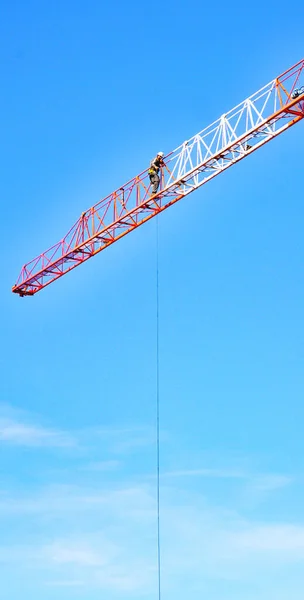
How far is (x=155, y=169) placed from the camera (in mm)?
83438

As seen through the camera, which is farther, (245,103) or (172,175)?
(172,175)

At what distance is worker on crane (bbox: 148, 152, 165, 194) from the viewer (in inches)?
3268

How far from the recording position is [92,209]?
9188 cm

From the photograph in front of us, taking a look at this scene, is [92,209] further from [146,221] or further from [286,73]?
[286,73]

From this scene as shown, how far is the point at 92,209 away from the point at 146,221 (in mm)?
6425

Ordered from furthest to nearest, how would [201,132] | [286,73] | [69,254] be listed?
1. [69,254]
2. [201,132]
3. [286,73]

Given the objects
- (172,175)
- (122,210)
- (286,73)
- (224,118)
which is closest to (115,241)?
(122,210)

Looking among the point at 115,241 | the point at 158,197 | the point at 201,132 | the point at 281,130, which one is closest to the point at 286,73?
the point at 281,130

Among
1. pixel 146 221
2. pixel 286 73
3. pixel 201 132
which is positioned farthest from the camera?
pixel 146 221

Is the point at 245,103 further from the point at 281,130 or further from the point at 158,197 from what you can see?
the point at 158,197

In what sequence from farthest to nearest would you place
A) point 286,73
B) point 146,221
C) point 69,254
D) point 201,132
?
1. point 69,254
2. point 146,221
3. point 201,132
4. point 286,73

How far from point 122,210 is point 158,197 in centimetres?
510

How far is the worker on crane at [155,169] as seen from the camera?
3268 inches

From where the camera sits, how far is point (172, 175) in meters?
83.1
